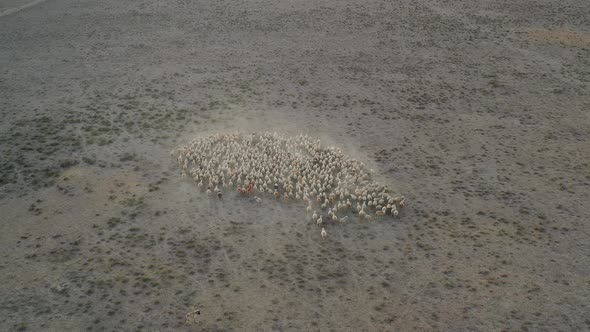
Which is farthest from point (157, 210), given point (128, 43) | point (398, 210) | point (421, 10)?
point (421, 10)

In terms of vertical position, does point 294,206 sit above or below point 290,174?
below

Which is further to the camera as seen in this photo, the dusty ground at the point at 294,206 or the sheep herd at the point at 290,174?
the sheep herd at the point at 290,174

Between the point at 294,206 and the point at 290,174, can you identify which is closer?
the point at 294,206

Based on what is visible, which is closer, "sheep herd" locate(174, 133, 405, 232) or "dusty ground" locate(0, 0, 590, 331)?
"dusty ground" locate(0, 0, 590, 331)

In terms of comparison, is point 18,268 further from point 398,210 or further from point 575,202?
point 575,202
